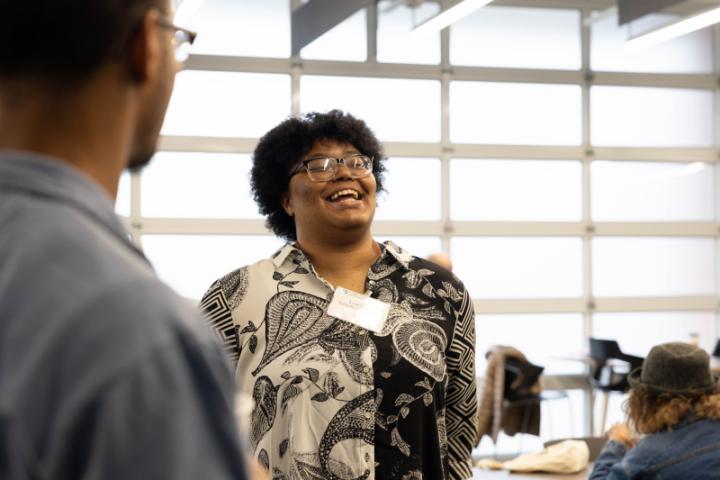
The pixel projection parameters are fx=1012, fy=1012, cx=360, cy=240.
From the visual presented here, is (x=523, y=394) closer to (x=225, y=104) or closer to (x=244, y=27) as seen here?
(x=225, y=104)

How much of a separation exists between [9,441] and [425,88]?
357 inches

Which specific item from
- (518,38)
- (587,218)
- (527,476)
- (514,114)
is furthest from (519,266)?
(527,476)

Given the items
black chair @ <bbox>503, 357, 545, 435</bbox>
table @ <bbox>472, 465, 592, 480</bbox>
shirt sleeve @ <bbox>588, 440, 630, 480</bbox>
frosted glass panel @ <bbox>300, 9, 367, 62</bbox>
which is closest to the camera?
shirt sleeve @ <bbox>588, 440, 630, 480</bbox>

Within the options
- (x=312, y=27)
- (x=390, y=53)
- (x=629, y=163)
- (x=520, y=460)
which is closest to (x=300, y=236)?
(x=520, y=460)

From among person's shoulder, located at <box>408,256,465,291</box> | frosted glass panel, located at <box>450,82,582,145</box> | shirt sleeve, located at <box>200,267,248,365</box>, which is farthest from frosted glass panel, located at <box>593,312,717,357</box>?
shirt sleeve, located at <box>200,267,248,365</box>

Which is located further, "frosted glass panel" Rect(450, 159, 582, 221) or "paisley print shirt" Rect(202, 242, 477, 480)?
"frosted glass panel" Rect(450, 159, 582, 221)

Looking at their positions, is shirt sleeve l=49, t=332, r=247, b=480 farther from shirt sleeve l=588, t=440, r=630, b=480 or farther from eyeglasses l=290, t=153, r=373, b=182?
shirt sleeve l=588, t=440, r=630, b=480

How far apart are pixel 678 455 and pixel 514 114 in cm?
708

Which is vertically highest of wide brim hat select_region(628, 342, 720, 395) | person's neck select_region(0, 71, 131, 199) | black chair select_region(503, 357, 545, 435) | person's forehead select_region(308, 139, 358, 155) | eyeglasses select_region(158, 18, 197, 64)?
person's forehead select_region(308, 139, 358, 155)

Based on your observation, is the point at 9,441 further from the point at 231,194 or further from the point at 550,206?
the point at 550,206

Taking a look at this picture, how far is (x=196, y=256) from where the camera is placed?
8.99 meters

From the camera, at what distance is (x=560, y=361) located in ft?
32.5

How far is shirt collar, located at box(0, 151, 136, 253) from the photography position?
0.80m

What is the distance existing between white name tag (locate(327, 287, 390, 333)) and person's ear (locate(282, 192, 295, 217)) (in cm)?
41
